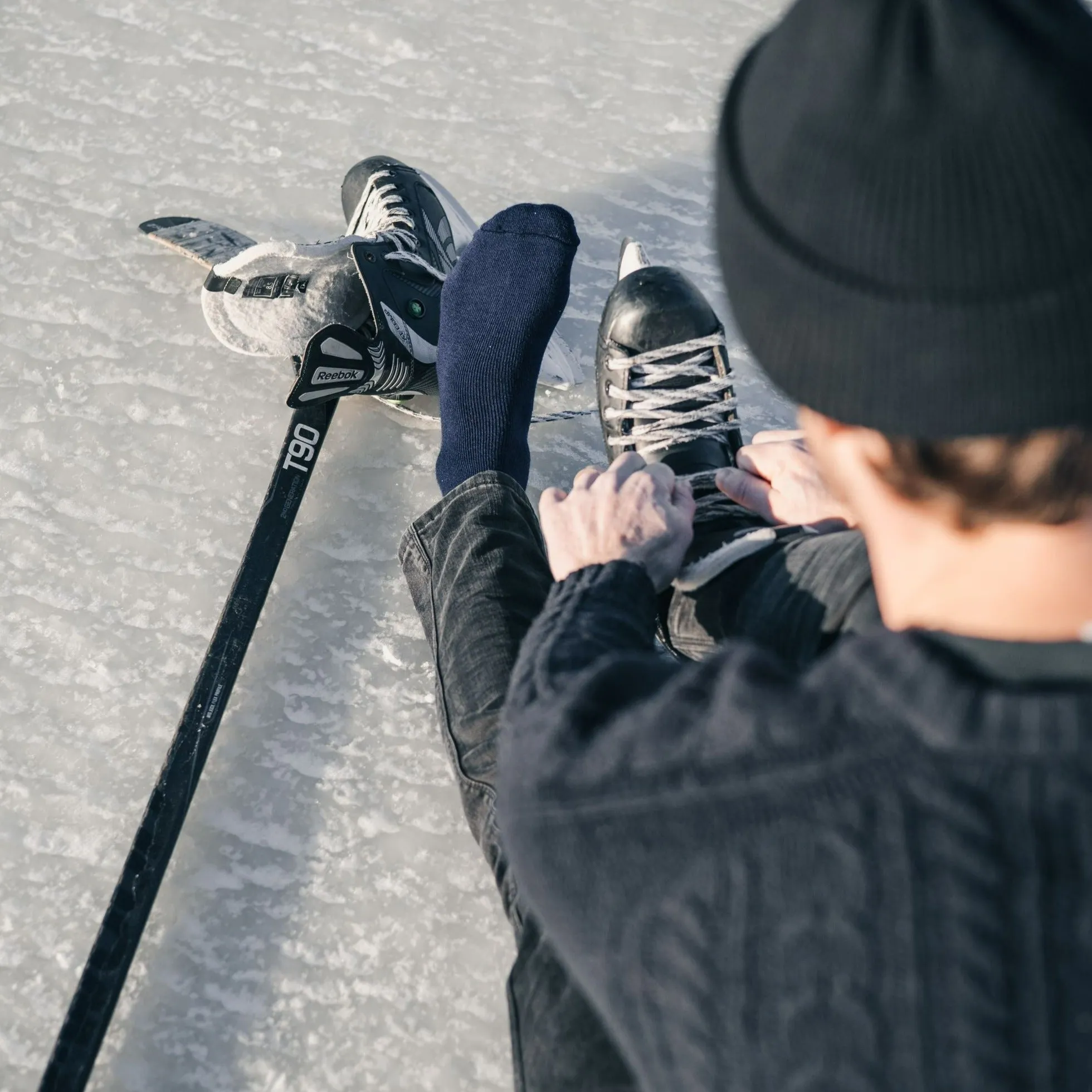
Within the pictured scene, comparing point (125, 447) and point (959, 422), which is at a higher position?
point (959, 422)

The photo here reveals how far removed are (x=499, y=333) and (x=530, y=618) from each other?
1.13ft

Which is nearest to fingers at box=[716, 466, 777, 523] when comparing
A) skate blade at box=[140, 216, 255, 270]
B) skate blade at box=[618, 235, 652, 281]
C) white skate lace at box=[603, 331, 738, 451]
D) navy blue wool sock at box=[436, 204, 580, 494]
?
white skate lace at box=[603, 331, 738, 451]

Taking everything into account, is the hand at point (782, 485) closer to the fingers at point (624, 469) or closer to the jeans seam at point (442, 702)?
the fingers at point (624, 469)

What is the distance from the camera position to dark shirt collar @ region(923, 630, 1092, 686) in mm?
428

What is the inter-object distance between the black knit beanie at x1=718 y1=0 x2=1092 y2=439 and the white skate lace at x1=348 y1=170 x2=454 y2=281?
0.81m

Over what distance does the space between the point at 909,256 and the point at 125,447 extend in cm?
99

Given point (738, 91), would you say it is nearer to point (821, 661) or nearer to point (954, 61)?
point (954, 61)

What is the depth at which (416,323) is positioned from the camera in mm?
1169

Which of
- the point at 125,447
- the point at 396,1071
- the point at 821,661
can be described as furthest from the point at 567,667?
the point at 125,447

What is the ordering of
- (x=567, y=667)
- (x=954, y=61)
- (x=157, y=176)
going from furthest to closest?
1. (x=157, y=176)
2. (x=567, y=667)
3. (x=954, y=61)

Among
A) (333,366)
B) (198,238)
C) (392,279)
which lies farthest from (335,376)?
(198,238)

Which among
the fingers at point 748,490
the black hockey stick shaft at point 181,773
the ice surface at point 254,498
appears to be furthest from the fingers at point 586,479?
the black hockey stick shaft at point 181,773

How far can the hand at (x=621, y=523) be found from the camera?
79 centimetres

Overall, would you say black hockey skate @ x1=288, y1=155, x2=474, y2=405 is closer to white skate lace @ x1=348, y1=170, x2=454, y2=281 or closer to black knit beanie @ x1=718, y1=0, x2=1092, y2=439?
white skate lace @ x1=348, y1=170, x2=454, y2=281
